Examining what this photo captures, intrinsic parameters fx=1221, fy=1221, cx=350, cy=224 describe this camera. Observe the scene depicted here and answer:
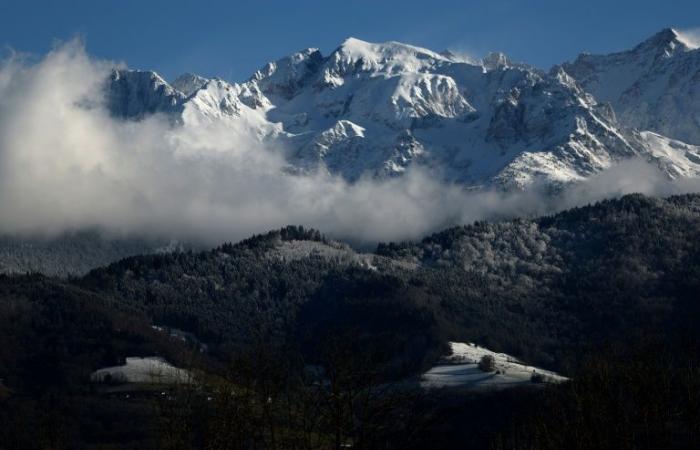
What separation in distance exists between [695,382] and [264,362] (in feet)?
196

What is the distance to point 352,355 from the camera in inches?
3553

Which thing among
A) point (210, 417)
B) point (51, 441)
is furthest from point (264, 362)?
point (51, 441)

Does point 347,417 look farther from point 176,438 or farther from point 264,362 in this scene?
point 176,438

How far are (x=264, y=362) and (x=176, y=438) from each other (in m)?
11.6

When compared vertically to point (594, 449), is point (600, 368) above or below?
above

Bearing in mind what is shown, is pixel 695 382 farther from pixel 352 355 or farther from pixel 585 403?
pixel 352 355

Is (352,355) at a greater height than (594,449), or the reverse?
Result: (352,355)

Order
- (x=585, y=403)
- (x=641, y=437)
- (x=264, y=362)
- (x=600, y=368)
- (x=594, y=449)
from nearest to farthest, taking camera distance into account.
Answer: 1. (x=264, y=362)
2. (x=594, y=449)
3. (x=585, y=403)
4. (x=600, y=368)
5. (x=641, y=437)

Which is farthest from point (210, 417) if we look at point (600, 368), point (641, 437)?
point (641, 437)

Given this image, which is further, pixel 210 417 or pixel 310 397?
pixel 210 417

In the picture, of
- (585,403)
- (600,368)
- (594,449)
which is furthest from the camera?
(600,368)

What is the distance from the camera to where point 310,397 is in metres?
86.5

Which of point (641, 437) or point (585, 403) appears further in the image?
point (641, 437)

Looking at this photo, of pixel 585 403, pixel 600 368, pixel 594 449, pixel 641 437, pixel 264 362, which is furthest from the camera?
pixel 641 437
